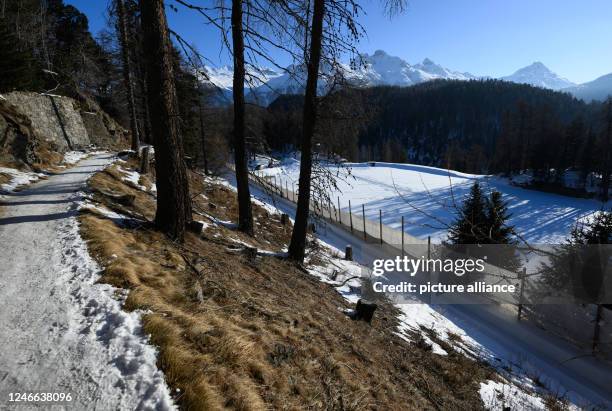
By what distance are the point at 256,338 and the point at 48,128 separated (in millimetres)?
17371

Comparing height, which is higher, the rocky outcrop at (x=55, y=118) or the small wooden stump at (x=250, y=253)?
the rocky outcrop at (x=55, y=118)

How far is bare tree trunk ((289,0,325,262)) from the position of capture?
23.9ft

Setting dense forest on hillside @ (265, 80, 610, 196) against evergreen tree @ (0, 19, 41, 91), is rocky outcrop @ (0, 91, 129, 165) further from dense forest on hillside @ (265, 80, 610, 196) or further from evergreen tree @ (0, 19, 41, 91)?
dense forest on hillside @ (265, 80, 610, 196)

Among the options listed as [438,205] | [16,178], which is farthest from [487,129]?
[16,178]

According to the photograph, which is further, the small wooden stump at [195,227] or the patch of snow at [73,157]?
the patch of snow at [73,157]

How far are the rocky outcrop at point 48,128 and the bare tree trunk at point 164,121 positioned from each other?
7.27 metres

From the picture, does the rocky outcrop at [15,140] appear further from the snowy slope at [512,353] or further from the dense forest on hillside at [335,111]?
the snowy slope at [512,353]

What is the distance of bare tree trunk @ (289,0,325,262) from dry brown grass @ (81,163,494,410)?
144cm

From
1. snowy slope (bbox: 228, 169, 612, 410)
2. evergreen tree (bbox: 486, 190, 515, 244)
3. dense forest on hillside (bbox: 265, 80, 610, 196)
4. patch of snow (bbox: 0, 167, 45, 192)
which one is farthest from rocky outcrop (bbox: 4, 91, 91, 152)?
dense forest on hillside (bbox: 265, 80, 610, 196)

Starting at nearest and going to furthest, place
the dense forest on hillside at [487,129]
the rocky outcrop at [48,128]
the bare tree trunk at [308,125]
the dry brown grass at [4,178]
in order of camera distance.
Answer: the bare tree trunk at [308,125] < the dry brown grass at [4,178] < the rocky outcrop at [48,128] < the dense forest on hillside at [487,129]

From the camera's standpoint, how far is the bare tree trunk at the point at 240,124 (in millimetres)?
7852

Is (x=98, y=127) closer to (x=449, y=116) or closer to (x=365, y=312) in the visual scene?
(x=365, y=312)

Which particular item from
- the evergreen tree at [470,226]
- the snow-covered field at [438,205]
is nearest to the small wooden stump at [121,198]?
the evergreen tree at [470,226]

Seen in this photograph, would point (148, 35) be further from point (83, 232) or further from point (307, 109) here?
point (307, 109)
